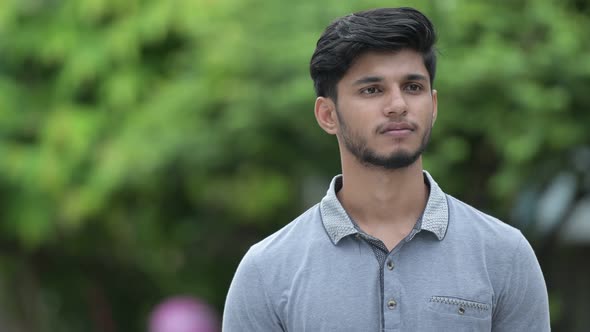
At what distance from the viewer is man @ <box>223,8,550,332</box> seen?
3.15 meters

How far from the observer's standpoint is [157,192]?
1058 centimetres

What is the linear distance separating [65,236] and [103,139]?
1.62 m

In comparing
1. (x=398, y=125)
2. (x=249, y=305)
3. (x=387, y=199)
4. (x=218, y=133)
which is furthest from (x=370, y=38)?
(x=218, y=133)

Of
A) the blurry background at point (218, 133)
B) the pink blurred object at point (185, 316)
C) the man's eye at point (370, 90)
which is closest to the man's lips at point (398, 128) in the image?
the man's eye at point (370, 90)

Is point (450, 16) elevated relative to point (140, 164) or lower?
elevated

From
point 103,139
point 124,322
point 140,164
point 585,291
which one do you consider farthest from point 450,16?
point 124,322

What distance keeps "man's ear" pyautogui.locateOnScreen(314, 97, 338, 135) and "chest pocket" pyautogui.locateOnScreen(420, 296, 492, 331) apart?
1.92 feet

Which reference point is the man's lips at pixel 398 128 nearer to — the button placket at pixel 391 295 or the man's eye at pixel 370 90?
the man's eye at pixel 370 90

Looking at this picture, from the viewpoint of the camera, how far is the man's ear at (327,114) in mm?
3383

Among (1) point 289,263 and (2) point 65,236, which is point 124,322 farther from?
(1) point 289,263

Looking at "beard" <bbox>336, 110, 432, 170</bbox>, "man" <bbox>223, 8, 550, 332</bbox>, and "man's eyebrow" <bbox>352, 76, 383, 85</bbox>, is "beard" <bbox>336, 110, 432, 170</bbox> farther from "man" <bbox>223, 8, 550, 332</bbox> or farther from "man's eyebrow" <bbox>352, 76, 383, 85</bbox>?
"man's eyebrow" <bbox>352, 76, 383, 85</bbox>

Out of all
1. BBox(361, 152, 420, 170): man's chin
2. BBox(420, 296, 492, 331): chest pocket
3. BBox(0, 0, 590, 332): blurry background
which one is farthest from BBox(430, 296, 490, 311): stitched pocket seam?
BBox(0, 0, 590, 332): blurry background

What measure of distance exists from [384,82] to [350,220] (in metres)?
0.39

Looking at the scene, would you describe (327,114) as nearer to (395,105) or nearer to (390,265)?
(395,105)
